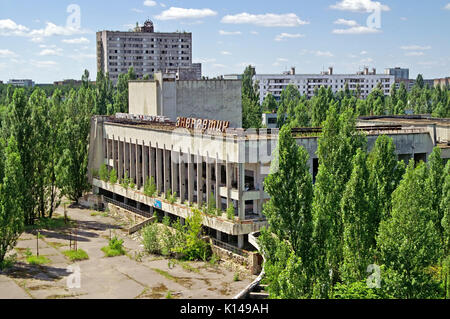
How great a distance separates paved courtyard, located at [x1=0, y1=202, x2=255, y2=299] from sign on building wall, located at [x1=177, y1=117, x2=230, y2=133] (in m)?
14.7

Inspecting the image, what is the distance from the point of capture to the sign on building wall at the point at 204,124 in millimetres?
64812

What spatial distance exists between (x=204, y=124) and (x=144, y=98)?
29267 millimetres

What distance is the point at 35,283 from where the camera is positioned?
51688 mm

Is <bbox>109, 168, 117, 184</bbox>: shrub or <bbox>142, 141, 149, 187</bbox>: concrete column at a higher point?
<bbox>142, 141, 149, 187</bbox>: concrete column

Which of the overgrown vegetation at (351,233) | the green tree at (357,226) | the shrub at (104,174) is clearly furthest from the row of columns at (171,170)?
the green tree at (357,226)

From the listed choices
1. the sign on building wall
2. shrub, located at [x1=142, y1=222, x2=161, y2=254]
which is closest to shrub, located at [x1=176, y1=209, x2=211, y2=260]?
shrub, located at [x1=142, y1=222, x2=161, y2=254]

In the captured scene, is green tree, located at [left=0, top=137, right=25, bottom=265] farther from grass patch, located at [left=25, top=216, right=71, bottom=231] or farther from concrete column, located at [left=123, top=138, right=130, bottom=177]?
concrete column, located at [left=123, top=138, right=130, bottom=177]

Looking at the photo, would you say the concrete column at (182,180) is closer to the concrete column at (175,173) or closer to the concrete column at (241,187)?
the concrete column at (175,173)

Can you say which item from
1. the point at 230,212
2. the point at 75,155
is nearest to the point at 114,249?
the point at 230,212

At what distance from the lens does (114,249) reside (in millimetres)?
62500

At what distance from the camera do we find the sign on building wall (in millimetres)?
64812

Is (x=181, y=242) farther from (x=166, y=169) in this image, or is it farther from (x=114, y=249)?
(x=166, y=169)

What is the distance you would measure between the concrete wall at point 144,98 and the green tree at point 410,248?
5913 cm

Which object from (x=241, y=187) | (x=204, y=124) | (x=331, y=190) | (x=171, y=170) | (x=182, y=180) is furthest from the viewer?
(x=171, y=170)
